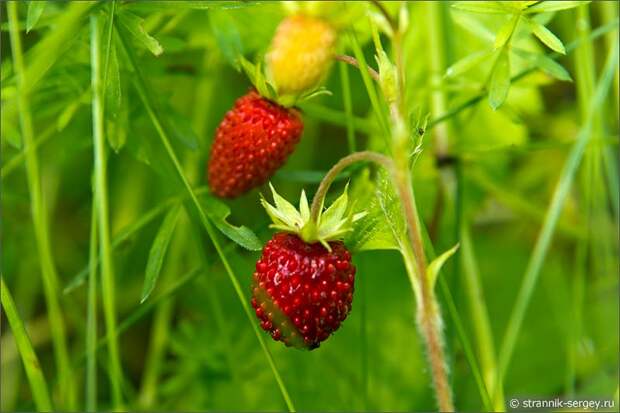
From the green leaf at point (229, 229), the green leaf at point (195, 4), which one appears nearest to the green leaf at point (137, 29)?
the green leaf at point (195, 4)

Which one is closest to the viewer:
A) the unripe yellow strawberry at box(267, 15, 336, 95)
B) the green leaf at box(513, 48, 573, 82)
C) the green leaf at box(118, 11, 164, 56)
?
the unripe yellow strawberry at box(267, 15, 336, 95)

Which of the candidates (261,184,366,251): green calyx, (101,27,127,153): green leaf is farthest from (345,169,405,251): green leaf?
(101,27,127,153): green leaf

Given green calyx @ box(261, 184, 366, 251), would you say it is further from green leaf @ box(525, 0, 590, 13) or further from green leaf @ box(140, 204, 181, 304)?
green leaf @ box(525, 0, 590, 13)

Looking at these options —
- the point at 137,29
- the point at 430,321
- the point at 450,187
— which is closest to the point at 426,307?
the point at 430,321

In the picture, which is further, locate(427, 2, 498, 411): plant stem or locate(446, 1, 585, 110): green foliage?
locate(427, 2, 498, 411): plant stem

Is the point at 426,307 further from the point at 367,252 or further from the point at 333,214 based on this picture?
the point at 367,252

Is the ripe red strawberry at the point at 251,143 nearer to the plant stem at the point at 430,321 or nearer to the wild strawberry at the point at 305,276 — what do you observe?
the wild strawberry at the point at 305,276
